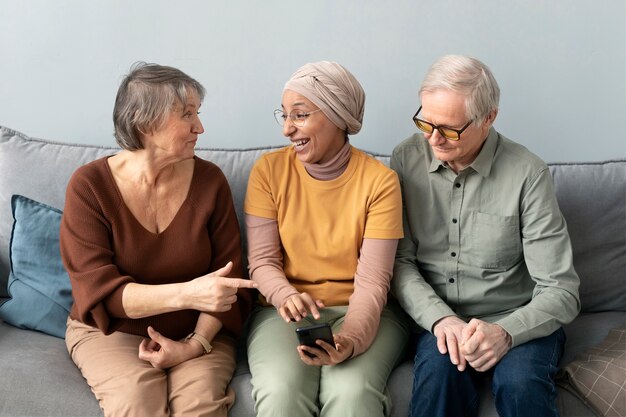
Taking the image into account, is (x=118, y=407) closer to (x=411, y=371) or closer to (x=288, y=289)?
(x=288, y=289)

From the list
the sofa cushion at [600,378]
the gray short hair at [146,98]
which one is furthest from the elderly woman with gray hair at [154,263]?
the sofa cushion at [600,378]

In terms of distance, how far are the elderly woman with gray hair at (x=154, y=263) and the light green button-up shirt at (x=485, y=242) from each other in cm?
53

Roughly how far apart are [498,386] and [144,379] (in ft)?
2.97

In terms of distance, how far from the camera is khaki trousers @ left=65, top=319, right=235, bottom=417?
2.11 meters

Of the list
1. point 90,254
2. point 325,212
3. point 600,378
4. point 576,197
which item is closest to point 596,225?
point 576,197

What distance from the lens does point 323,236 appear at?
7.99 ft

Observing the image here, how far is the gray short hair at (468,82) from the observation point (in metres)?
2.26

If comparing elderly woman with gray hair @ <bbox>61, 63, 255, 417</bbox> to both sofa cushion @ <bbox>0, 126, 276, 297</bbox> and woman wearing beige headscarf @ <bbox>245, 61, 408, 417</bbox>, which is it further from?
sofa cushion @ <bbox>0, 126, 276, 297</bbox>

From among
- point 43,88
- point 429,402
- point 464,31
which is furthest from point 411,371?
point 43,88

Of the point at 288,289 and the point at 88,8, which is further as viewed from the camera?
the point at 88,8

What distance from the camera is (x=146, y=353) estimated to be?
2225 millimetres

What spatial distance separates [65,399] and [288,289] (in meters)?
0.66

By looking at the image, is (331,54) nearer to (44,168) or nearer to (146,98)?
(146,98)

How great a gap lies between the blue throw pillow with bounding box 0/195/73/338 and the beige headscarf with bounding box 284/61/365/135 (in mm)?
848
